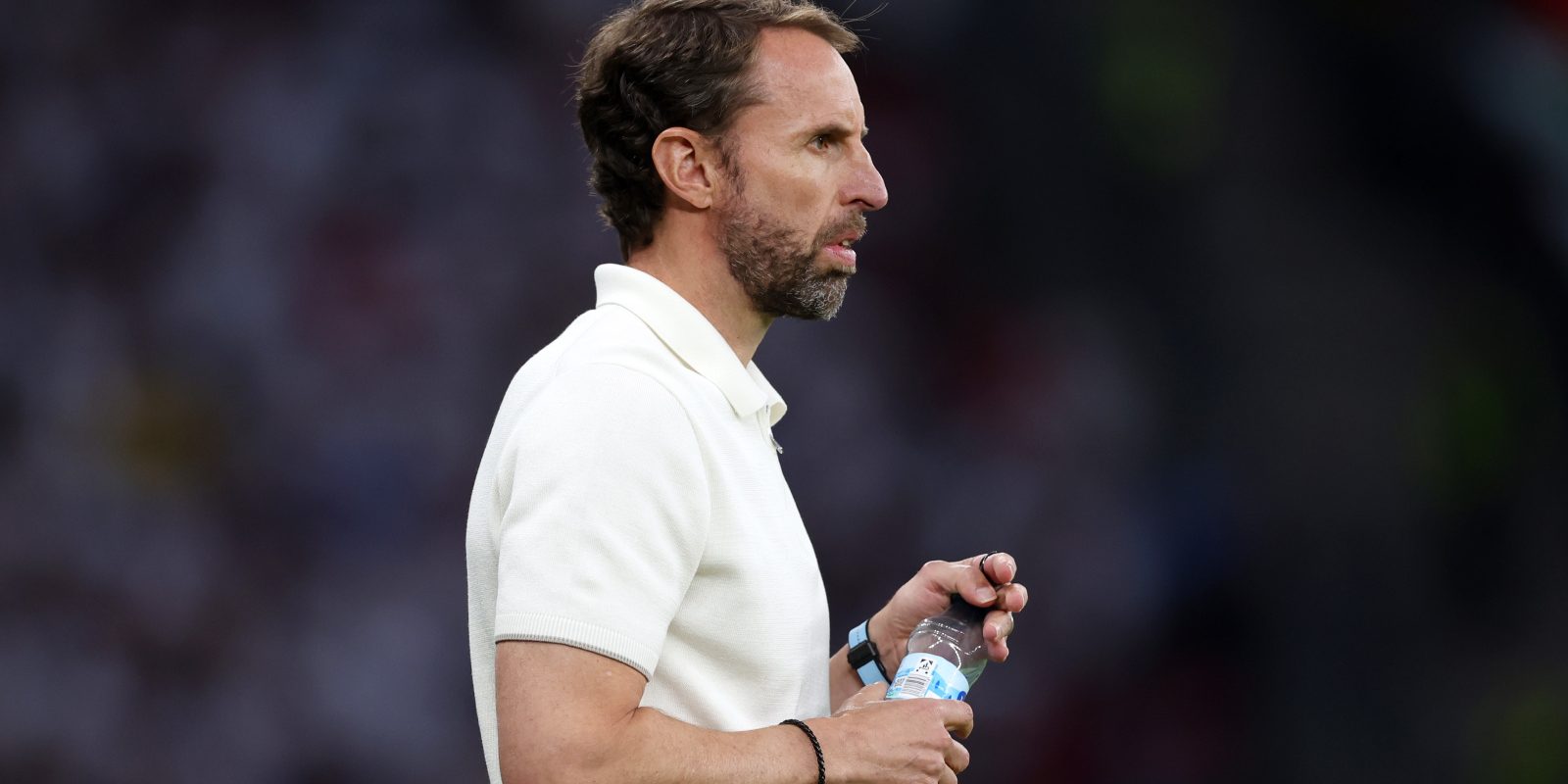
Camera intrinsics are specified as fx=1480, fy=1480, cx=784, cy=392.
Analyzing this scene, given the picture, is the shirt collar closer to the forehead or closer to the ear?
the ear

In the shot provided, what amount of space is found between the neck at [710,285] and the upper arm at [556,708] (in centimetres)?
50

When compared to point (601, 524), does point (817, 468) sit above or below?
above

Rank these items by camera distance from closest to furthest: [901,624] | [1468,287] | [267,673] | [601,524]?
[601,524], [901,624], [267,673], [1468,287]

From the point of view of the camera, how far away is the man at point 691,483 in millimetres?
1305

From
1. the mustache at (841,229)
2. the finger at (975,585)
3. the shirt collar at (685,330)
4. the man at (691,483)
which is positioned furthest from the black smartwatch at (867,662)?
the mustache at (841,229)

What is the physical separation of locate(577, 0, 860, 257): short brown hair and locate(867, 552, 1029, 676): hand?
53 cm

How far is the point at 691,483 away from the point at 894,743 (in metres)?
0.32

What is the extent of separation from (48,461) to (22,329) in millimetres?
346

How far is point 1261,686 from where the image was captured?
4.16 metres

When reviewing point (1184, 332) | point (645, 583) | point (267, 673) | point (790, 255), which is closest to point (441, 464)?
point (267, 673)

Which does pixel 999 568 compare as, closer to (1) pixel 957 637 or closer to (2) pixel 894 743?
(1) pixel 957 637

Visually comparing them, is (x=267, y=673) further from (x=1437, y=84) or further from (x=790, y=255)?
(x=1437, y=84)

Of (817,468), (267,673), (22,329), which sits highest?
(817,468)

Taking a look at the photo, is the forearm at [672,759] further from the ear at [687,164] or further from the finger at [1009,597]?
the ear at [687,164]
